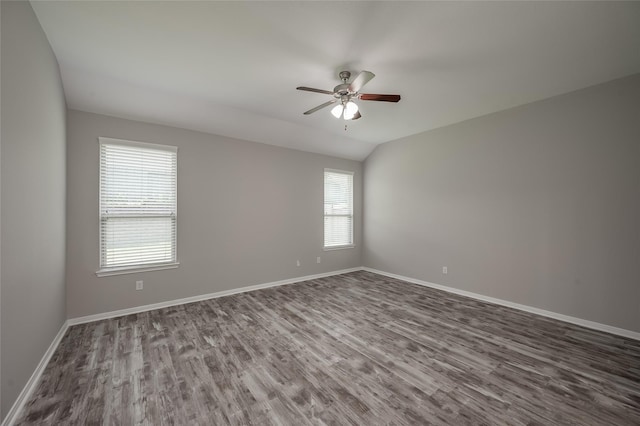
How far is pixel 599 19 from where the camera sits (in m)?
2.03

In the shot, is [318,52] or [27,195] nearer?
[27,195]

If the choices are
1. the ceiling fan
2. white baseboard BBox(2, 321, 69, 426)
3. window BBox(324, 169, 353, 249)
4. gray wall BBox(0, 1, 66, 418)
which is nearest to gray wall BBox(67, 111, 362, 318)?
window BBox(324, 169, 353, 249)

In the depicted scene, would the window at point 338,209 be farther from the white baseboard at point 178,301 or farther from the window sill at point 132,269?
the window sill at point 132,269

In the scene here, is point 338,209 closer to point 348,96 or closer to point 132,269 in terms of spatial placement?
point 348,96

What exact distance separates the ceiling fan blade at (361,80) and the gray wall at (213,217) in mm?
2553

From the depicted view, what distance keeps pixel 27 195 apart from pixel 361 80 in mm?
2879

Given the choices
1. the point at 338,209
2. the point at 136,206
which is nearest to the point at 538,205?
the point at 338,209

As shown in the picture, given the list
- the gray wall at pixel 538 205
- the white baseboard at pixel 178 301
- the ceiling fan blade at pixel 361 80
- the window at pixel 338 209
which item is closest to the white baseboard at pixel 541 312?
the gray wall at pixel 538 205

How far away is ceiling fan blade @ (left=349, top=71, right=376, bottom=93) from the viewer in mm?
2293

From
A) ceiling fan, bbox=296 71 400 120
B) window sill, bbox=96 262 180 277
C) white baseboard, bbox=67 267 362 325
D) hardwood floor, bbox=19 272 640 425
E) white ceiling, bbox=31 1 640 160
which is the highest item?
white ceiling, bbox=31 1 640 160

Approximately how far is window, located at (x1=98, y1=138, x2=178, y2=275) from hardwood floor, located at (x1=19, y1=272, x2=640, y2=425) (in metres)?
0.81

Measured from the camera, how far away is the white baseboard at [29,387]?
164 cm

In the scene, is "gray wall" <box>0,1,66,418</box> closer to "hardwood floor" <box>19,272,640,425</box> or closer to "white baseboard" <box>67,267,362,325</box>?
"hardwood floor" <box>19,272,640,425</box>

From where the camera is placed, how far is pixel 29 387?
6.28ft
